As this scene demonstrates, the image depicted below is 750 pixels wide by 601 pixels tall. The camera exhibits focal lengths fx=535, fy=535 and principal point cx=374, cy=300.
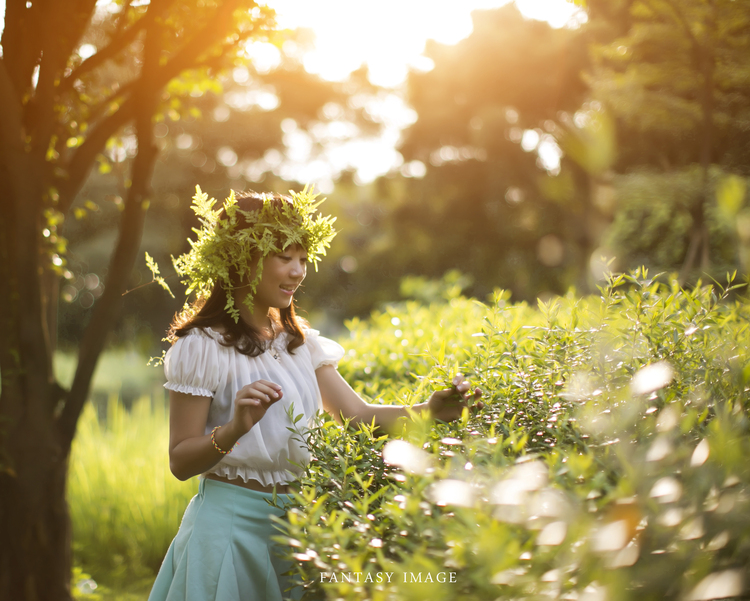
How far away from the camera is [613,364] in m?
1.83

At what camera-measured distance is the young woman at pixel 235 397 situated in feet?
6.77

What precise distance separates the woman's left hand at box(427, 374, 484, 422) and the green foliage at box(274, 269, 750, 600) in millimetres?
54

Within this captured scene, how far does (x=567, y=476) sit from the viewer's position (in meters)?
1.34

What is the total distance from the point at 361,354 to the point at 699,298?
2.32 metres

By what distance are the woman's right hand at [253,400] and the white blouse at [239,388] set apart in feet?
0.88

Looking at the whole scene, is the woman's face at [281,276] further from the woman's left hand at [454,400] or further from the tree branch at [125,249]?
the tree branch at [125,249]

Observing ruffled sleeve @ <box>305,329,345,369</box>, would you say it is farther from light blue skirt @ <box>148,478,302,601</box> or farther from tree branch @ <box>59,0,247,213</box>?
tree branch @ <box>59,0,247,213</box>

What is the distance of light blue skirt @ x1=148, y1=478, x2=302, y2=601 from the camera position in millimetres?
2062

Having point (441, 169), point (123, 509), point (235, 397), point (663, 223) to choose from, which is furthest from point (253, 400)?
point (441, 169)

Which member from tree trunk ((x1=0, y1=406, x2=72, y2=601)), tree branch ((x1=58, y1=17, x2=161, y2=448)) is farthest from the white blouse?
tree trunk ((x1=0, y1=406, x2=72, y2=601))

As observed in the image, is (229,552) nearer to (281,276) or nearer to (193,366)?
(193,366)

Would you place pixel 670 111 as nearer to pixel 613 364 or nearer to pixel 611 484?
pixel 613 364

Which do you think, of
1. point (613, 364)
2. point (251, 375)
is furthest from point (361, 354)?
point (613, 364)

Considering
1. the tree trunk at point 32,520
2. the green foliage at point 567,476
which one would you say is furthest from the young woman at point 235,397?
the tree trunk at point 32,520
